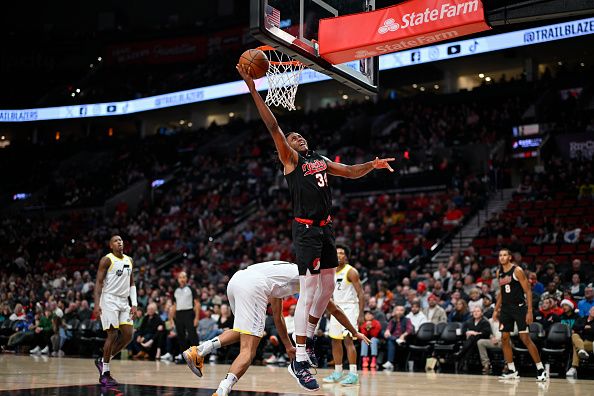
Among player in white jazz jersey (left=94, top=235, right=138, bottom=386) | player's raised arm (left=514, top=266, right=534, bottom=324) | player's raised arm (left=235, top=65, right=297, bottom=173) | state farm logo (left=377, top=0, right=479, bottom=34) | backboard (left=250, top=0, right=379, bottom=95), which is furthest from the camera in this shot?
player's raised arm (left=514, top=266, right=534, bottom=324)

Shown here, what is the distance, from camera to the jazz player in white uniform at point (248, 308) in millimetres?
6266

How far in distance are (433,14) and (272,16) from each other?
6.37 ft

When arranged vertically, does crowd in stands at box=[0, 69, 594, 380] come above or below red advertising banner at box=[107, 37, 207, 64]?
below

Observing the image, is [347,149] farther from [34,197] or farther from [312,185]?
[312,185]

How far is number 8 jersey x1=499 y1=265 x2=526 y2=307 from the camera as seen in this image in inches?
422

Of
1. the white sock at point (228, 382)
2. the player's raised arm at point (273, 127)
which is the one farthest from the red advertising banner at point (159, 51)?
the white sock at point (228, 382)

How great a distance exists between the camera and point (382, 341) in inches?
540

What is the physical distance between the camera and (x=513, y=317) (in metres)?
10.7

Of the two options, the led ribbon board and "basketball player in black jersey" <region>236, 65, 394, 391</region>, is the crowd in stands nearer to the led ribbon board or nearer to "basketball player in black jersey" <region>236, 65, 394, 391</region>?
the led ribbon board

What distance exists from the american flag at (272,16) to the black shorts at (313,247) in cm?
290

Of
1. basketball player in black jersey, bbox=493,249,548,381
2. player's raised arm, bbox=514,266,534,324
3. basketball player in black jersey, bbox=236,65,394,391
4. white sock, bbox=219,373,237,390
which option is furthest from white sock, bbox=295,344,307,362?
basketball player in black jersey, bbox=493,249,548,381

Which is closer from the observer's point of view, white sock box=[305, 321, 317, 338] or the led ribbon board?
white sock box=[305, 321, 317, 338]

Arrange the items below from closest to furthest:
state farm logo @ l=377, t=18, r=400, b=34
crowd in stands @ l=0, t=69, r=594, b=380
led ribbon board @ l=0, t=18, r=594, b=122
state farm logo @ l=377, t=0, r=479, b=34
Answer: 1. state farm logo @ l=377, t=0, r=479, b=34
2. state farm logo @ l=377, t=18, r=400, b=34
3. crowd in stands @ l=0, t=69, r=594, b=380
4. led ribbon board @ l=0, t=18, r=594, b=122

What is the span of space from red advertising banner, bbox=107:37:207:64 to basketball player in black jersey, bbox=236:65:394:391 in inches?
1311
